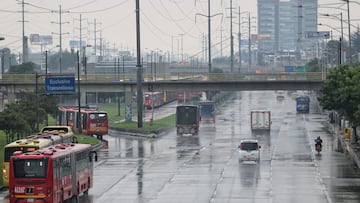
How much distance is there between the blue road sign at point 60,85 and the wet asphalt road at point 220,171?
6.16 metres

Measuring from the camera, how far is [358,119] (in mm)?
65000

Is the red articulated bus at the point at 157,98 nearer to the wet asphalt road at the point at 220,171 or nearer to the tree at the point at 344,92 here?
the wet asphalt road at the point at 220,171

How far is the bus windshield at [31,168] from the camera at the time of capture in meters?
38.2

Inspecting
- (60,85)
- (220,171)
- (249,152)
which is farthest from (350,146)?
(60,85)

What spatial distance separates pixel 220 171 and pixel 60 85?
1113 inches

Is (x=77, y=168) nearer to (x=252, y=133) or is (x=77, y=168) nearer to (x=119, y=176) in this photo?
(x=119, y=176)

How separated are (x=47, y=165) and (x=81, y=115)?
54960 millimetres

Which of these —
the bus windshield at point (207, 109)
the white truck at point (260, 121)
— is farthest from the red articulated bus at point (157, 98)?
the white truck at point (260, 121)

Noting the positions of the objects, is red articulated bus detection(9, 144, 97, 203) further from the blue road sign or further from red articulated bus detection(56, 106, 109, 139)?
red articulated bus detection(56, 106, 109, 139)

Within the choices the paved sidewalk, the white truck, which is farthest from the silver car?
the white truck

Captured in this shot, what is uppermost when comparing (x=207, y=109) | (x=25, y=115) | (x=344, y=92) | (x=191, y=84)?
(x=191, y=84)

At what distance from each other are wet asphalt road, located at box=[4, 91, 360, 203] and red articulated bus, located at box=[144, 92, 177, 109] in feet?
149

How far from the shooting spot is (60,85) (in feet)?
271

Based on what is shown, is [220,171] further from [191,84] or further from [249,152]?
[191,84]
